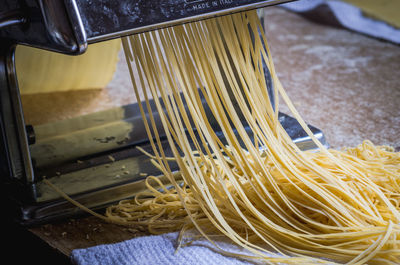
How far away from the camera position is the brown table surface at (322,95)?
0.87 m

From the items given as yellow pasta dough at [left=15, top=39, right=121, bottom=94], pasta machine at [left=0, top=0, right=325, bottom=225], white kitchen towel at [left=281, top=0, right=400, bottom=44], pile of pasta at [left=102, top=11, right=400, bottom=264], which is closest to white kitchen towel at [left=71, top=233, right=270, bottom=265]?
pile of pasta at [left=102, top=11, right=400, bottom=264]

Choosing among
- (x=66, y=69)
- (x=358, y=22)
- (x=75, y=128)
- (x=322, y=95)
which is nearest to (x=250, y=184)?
(x=75, y=128)

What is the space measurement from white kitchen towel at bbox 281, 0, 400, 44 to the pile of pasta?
1169 mm

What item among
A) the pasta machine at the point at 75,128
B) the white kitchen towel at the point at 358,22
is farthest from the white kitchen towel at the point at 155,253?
the white kitchen towel at the point at 358,22

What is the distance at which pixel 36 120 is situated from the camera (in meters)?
1.50

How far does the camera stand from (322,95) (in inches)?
56.7

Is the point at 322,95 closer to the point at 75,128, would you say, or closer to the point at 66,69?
the point at 75,128

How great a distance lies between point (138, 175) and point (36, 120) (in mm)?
688

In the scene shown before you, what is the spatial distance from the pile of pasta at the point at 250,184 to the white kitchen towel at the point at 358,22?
117 centimetres

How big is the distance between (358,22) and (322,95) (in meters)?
0.87

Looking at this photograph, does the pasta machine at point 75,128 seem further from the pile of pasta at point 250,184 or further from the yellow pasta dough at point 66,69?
the yellow pasta dough at point 66,69

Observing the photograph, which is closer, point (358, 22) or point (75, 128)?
point (75, 128)

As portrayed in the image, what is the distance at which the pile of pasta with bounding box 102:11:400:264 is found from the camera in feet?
2.35

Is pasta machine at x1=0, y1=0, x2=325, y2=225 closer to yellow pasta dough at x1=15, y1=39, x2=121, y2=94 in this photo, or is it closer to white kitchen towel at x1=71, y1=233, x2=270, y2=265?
white kitchen towel at x1=71, y1=233, x2=270, y2=265
